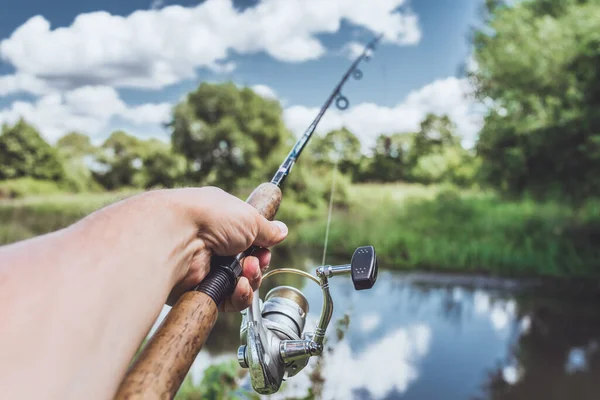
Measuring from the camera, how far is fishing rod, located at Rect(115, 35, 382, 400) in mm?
543

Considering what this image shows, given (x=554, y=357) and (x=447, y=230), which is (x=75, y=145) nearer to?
(x=447, y=230)

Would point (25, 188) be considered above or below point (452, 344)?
above

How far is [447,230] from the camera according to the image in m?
8.67

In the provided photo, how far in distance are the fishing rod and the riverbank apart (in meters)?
5.86

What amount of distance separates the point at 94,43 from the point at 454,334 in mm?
14120

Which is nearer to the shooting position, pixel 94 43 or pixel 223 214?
pixel 223 214

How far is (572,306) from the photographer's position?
5859 millimetres

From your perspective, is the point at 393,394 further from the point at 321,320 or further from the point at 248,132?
the point at 248,132

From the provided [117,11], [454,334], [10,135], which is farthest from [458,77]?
[10,135]

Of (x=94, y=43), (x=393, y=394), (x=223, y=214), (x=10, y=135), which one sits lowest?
(x=393, y=394)

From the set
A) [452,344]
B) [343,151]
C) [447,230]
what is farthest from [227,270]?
[343,151]

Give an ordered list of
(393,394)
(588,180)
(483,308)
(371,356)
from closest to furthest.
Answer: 1. (393,394)
2. (371,356)
3. (483,308)
4. (588,180)

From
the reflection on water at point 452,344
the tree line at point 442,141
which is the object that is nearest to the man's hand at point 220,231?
the reflection on water at point 452,344

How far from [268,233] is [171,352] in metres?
→ 0.38
